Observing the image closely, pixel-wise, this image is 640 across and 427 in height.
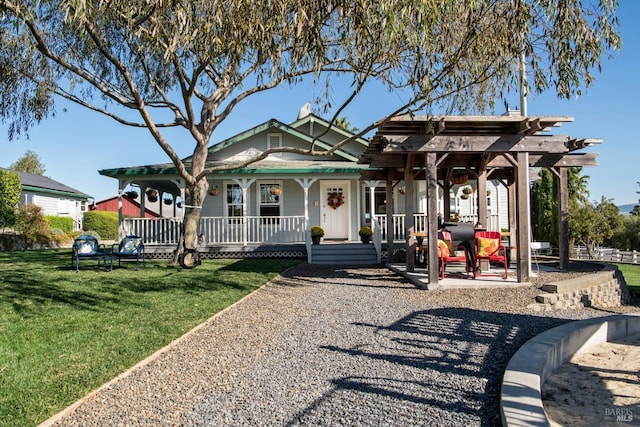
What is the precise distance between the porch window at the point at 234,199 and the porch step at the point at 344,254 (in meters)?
4.11

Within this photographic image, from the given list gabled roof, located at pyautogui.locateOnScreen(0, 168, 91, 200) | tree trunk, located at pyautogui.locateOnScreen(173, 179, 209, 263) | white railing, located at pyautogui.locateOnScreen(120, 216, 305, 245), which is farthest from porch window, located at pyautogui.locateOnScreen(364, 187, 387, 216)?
gabled roof, located at pyautogui.locateOnScreen(0, 168, 91, 200)

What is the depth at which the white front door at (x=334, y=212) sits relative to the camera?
657 inches

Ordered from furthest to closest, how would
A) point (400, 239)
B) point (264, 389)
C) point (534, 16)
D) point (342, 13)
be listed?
point (400, 239) < point (534, 16) < point (342, 13) < point (264, 389)

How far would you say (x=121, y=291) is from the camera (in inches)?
300

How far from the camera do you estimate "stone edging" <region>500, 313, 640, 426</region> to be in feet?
8.87

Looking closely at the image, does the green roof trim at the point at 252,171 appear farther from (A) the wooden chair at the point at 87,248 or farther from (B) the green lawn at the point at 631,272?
(B) the green lawn at the point at 631,272

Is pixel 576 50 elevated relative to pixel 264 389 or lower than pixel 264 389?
elevated

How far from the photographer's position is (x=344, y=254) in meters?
13.8

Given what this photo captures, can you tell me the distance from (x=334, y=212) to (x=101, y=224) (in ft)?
63.4

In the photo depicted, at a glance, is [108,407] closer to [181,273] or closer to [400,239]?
[181,273]

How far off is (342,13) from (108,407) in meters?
5.81

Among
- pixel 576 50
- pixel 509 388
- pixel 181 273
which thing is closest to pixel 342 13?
pixel 576 50

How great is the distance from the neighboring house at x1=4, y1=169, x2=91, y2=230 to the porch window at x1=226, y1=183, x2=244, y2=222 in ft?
47.6

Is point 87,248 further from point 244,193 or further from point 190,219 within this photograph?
point 244,193
